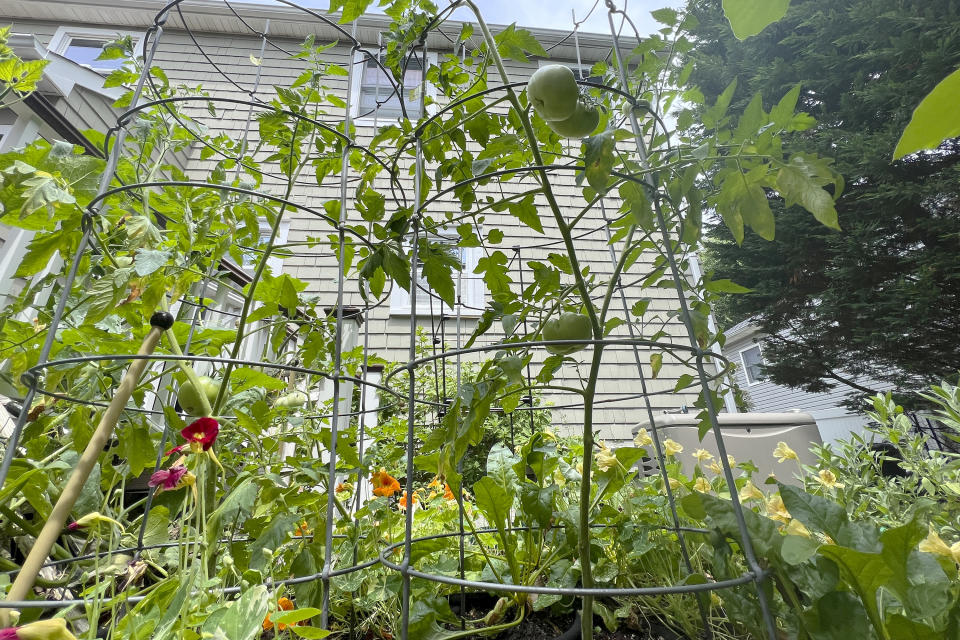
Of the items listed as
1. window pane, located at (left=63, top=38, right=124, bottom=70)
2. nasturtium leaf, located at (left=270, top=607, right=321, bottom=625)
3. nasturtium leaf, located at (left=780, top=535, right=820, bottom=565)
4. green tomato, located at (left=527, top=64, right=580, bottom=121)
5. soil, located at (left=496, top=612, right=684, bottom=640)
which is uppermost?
window pane, located at (left=63, top=38, right=124, bottom=70)

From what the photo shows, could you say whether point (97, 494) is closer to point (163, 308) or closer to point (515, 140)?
point (163, 308)

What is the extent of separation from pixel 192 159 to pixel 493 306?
6.00 m

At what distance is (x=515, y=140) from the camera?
34.9 inches

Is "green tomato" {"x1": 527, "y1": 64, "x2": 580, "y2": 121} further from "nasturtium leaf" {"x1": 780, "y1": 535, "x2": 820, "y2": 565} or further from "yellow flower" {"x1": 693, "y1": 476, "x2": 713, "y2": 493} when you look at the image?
"yellow flower" {"x1": 693, "y1": 476, "x2": 713, "y2": 493}

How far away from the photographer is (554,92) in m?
0.77

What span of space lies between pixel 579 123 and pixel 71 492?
39.6 inches

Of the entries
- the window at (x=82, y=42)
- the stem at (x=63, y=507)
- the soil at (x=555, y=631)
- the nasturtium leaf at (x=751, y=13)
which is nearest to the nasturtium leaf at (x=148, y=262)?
the stem at (x=63, y=507)

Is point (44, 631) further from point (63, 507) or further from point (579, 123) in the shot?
point (579, 123)

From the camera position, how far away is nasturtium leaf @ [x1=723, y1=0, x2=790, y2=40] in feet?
0.77

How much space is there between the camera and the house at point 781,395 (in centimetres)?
854

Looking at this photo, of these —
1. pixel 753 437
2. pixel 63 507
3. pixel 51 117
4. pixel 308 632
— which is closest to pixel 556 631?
pixel 308 632

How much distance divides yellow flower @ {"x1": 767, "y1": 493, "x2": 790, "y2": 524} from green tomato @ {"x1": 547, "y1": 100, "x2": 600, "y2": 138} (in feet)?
3.04

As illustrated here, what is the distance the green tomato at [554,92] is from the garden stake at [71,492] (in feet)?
2.46

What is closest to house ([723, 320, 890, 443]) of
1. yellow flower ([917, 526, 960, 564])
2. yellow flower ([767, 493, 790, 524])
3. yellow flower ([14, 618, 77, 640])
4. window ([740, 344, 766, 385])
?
window ([740, 344, 766, 385])
